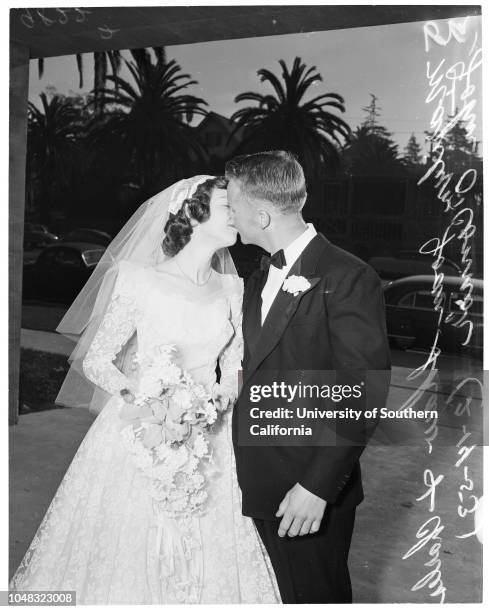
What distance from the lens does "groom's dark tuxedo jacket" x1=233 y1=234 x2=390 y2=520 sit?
6.02ft

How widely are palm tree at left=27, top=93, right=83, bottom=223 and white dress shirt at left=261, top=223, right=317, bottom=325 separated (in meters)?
1.43

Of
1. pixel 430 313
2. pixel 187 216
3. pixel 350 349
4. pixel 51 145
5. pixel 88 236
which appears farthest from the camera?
pixel 51 145

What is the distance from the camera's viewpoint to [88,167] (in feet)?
10.0

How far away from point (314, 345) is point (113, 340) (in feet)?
2.09

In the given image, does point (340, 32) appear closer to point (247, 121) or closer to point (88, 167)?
point (247, 121)

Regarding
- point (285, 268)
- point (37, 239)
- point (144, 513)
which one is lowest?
point (144, 513)

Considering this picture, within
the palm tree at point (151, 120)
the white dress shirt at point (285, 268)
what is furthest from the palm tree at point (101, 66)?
the white dress shirt at point (285, 268)

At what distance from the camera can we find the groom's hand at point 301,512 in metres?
1.86

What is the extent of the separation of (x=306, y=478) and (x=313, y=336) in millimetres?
395

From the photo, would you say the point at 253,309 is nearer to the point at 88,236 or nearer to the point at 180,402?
the point at 180,402

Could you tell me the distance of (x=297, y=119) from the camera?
279 cm

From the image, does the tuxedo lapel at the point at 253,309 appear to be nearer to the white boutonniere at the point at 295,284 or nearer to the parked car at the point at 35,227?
the white boutonniere at the point at 295,284

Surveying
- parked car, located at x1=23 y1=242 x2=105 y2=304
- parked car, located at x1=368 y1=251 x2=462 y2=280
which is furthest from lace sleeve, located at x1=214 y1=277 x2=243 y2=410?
parked car, located at x1=23 y1=242 x2=105 y2=304

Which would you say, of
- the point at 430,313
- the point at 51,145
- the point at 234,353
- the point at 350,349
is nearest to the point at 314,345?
the point at 350,349
